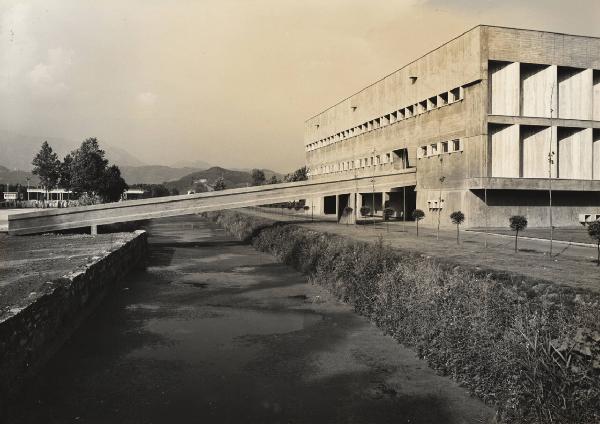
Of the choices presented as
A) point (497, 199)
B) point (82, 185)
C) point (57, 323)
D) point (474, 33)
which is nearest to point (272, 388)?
point (57, 323)

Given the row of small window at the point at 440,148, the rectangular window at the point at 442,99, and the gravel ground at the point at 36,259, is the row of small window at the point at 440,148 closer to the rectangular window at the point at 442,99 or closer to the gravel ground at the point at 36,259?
the rectangular window at the point at 442,99

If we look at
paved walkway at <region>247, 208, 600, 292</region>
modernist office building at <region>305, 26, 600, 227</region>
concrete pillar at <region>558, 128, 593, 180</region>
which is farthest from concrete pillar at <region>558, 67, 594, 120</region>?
paved walkway at <region>247, 208, 600, 292</region>

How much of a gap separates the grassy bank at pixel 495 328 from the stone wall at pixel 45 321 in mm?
7244

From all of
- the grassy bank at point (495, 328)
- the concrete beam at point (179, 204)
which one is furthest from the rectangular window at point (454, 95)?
the grassy bank at point (495, 328)

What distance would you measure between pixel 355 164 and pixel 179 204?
21413mm

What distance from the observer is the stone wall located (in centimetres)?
737

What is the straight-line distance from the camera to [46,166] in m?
71.1

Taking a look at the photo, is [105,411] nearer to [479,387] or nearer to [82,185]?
[479,387]

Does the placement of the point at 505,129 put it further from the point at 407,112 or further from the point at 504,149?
the point at 407,112

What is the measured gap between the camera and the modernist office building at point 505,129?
1114 inches

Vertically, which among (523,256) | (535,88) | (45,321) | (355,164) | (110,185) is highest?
(535,88)

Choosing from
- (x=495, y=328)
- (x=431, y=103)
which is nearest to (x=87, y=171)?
(x=431, y=103)

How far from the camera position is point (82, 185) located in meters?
63.8

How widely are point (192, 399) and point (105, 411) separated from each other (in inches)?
53.2
